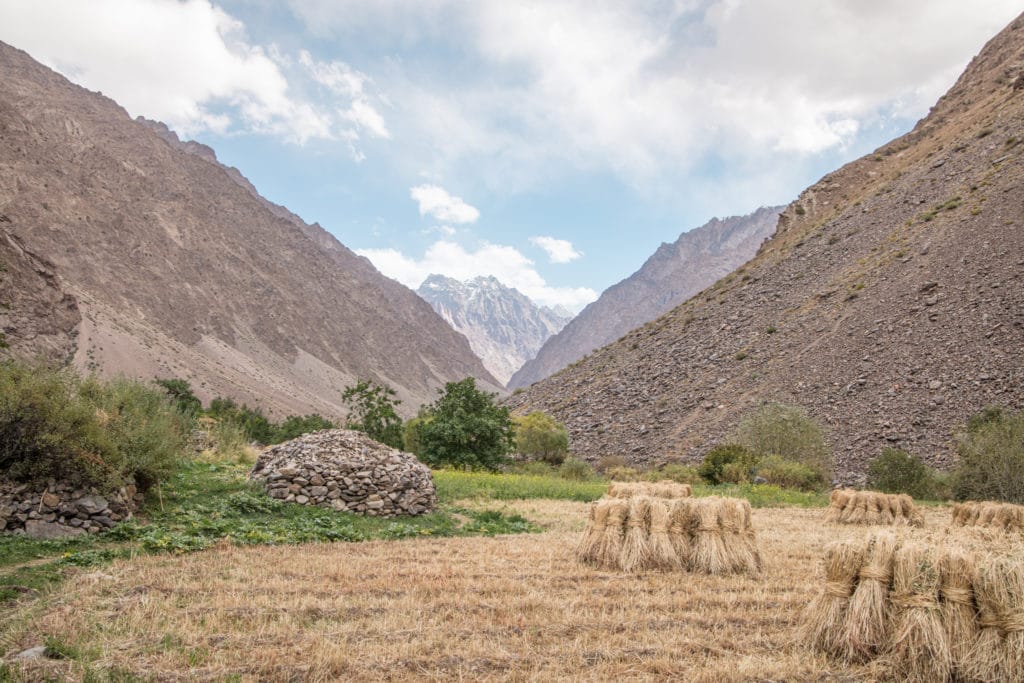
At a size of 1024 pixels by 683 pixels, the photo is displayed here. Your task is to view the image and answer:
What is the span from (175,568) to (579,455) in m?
37.9

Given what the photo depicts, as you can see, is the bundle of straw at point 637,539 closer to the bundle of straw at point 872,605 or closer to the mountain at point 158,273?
the bundle of straw at point 872,605

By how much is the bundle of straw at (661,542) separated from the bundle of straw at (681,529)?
54 millimetres

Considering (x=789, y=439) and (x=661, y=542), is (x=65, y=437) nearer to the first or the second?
(x=661, y=542)

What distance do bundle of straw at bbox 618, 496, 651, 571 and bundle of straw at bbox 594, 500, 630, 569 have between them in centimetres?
7

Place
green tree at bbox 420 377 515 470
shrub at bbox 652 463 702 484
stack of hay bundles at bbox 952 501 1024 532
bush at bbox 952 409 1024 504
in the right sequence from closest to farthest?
stack of hay bundles at bbox 952 501 1024 532, bush at bbox 952 409 1024 504, shrub at bbox 652 463 702 484, green tree at bbox 420 377 515 470

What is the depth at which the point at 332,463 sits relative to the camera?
15305mm

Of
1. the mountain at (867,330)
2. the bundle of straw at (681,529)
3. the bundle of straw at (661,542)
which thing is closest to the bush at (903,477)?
the mountain at (867,330)

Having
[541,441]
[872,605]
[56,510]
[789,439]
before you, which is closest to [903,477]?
[789,439]

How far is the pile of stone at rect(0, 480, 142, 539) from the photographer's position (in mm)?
10430

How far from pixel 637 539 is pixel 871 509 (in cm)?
895

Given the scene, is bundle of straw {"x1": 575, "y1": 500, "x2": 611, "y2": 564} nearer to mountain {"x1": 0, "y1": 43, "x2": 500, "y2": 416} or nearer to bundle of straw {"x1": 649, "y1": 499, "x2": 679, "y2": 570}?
bundle of straw {"x1": 649, "y1": 499, "x2": 679, "y2": 570}

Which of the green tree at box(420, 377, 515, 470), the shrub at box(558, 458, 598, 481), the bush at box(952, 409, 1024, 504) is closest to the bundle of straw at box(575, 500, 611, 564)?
the bush at box(952, 409, 1024, 504)

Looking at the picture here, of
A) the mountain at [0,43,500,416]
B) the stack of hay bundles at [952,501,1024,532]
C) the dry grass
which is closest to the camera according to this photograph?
the dry grass

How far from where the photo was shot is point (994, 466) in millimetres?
20859
